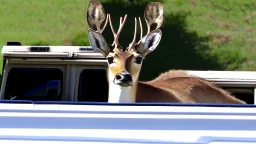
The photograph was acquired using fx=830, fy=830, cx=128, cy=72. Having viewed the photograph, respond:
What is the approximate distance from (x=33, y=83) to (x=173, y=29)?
63.4 feet

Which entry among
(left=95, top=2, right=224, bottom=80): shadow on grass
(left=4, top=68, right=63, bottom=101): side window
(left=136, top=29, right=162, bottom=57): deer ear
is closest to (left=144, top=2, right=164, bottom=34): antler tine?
(left=136, top=29, right=162, bottom=57): deer ear

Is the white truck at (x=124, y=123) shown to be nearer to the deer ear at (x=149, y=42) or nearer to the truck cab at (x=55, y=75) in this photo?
the deer ear at (x=149, y=42)

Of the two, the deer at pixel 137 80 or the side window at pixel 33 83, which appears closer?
the deer at pixel 137 80

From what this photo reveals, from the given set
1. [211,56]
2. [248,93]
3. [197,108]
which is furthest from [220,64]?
[197,108]

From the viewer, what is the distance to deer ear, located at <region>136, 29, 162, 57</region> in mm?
10330

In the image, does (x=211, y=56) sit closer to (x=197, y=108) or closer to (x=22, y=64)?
(x=22, y=64)

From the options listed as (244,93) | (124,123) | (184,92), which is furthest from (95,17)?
(124,123)

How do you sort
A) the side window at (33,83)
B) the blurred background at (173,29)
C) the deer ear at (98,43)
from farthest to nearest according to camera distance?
the blurred background at (173,29) < the side window at (33,83) < the deer ear at (98,43)

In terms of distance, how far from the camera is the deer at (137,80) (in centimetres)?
1001

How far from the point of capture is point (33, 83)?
10.9m

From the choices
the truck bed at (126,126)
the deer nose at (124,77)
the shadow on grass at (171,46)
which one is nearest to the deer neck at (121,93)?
the deer nose at (124,77)

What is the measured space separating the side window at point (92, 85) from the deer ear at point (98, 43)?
65cm

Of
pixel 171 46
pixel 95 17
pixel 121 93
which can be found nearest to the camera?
pixel 121 93

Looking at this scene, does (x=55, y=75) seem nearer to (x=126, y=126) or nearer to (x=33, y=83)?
(x=33, y=83)
